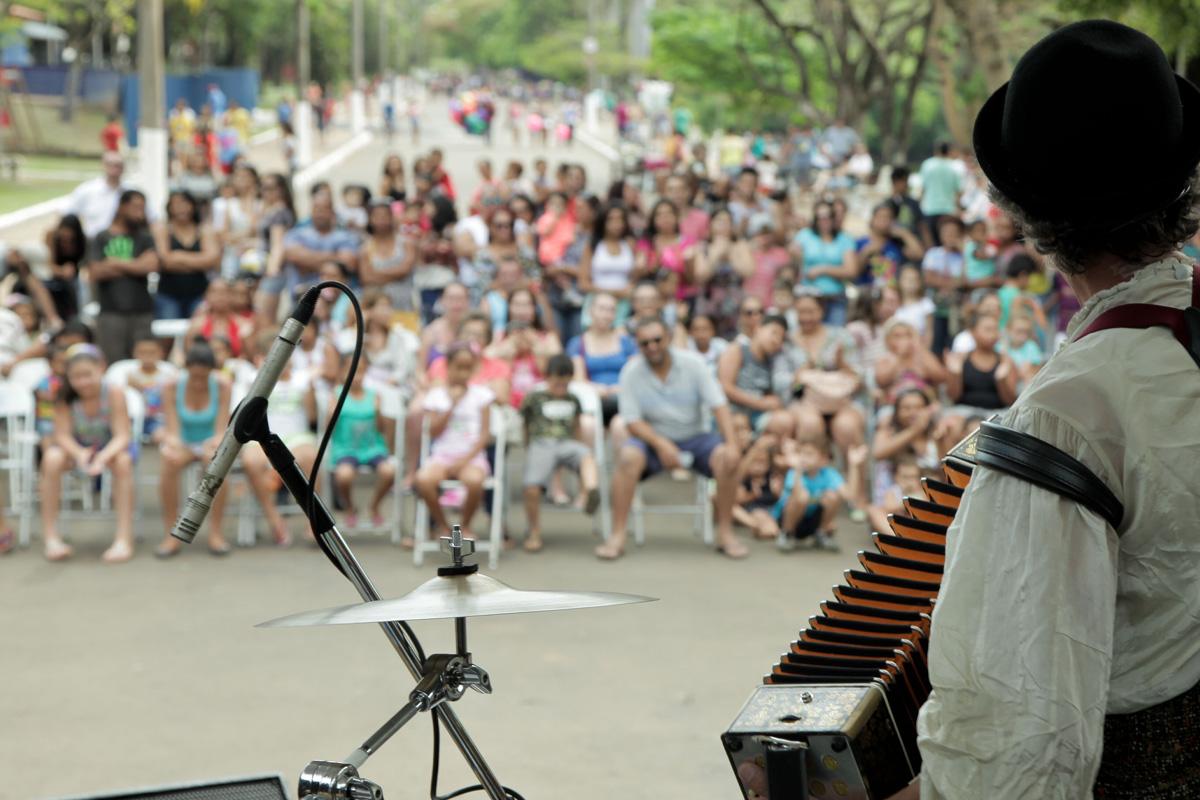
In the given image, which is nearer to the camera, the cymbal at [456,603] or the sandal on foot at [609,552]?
the cymbal at [456,603]

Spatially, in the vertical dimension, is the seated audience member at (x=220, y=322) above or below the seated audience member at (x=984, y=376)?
above

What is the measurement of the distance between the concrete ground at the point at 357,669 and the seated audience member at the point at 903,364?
1075 mm

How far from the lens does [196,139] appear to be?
25375 mm

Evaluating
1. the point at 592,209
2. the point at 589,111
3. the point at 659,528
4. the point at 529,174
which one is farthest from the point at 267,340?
the point at 589,111

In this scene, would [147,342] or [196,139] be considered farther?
[196,139]

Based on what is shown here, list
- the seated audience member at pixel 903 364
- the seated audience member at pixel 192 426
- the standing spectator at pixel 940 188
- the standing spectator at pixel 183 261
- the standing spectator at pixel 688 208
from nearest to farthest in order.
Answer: the seated audience member at pixel 192 426 < the seated audience member at pixel 903 364 < the standing spectator at pixel 183 261 < the standing spectator at pixel 688 208 < the standing spectator at pixel 940 188

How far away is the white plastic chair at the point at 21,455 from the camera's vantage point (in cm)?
859

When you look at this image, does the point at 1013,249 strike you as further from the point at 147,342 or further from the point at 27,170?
the point at 27,170

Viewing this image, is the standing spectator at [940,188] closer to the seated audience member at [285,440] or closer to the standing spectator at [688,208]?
the standing spectator at [688,208]

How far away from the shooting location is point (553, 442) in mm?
8805

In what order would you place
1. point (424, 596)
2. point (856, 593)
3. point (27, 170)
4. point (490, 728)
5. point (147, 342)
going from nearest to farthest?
point (856, 593) < point (424, 596) < point (490, 728) < point (147, 342) < point (27, 170)

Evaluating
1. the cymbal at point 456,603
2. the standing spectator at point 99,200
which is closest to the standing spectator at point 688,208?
the standing spectator at point 99,200

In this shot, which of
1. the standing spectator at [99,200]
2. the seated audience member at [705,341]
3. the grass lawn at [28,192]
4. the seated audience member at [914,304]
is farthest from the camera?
the grass lawn at [28,192]

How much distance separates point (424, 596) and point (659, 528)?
6.76 metres
